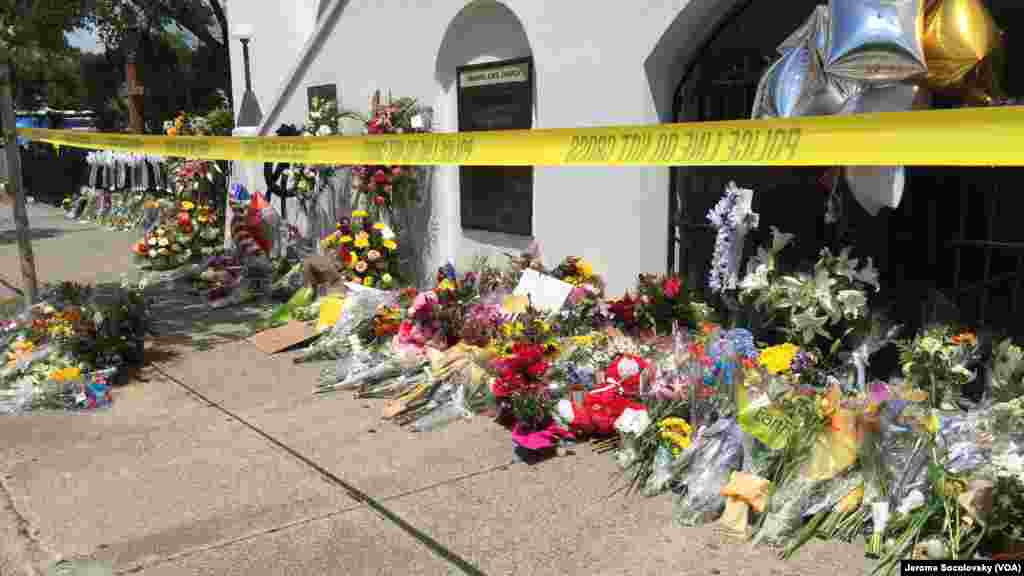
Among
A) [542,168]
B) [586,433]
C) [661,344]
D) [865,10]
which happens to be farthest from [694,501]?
[542,168]

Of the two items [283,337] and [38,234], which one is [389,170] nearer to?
[283,337]

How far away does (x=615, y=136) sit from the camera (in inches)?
170

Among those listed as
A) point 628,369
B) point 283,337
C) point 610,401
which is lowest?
point 283,337

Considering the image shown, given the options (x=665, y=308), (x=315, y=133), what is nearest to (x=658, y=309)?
(x=665, y=308)

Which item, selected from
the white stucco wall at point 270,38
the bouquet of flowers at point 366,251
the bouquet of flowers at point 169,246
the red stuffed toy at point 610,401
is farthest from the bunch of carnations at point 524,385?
the white stucco wall at point 270,38

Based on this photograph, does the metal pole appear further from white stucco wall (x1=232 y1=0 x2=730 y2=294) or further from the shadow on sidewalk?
the shadow on sidewalk

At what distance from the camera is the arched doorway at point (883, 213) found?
4.91 metres

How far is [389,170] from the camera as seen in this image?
325 inches

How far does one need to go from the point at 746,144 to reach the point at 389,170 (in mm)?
5022

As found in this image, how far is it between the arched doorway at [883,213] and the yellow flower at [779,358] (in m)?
0.75

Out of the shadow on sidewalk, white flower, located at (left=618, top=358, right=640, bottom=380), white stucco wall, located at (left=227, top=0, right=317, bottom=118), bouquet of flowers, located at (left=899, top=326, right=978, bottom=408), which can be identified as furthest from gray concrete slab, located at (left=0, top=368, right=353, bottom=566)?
the shadow on sidewalk

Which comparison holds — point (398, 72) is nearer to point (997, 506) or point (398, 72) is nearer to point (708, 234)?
point (708, 234)

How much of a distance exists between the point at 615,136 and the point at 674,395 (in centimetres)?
133

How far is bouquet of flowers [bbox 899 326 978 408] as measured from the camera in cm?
413
